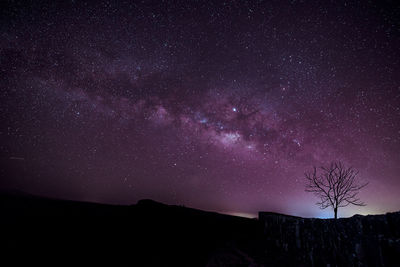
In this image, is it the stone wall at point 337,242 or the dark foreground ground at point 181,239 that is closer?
the stone wall at point 337,242

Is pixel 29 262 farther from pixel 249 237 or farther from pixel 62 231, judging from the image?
pixel 249 237

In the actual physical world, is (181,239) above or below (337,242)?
below

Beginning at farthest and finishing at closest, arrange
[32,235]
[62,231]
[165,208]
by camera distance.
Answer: [165,208], [62,231], [32,235]

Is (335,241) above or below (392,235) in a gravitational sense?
below

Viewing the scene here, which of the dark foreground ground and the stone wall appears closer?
the stone wall

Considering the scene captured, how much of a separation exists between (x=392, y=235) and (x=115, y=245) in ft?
25.0

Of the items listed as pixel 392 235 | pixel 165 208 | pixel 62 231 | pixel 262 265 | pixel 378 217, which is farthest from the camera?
pixel 165 208

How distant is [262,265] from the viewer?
680cm

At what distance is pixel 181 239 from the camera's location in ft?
26.3

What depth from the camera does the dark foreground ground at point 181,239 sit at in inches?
172

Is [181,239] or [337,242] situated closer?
[337,242]

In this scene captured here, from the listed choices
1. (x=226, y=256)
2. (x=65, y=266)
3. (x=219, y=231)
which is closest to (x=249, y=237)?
(x=219, y=231)

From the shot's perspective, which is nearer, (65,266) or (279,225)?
(65,266)

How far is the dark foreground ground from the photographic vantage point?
4.38m
